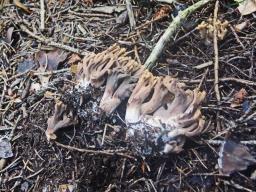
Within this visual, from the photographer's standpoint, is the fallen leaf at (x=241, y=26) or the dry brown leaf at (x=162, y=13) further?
the dry brown leaf at (x=162, y=13)

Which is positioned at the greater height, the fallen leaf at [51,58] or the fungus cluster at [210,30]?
the fungus cluster at [210,30]

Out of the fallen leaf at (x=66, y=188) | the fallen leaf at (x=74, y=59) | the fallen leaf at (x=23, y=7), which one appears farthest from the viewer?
the fallen leaf at (x=23, y=7)

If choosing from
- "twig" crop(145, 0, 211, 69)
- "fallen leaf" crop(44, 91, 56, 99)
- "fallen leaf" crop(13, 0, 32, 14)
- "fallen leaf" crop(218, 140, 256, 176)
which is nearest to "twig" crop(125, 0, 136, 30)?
"twig" crop(145, 0, 211, 69)

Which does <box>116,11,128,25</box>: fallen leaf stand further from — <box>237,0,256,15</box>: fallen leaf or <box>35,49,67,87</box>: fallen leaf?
<box>237,0,256,15</box>: fallen leaf

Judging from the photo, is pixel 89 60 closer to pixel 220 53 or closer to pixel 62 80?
pixel 62 80

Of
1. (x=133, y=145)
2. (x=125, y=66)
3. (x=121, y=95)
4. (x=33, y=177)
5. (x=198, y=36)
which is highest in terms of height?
(x=198, y=36)

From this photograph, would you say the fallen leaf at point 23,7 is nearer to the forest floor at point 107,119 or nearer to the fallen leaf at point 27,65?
the forest floor at point 107,119

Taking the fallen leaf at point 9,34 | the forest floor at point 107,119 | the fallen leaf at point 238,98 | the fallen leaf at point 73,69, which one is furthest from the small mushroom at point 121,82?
the fallen leaf at point 9,34

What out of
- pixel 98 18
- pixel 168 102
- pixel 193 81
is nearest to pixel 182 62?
pixel 193 81
